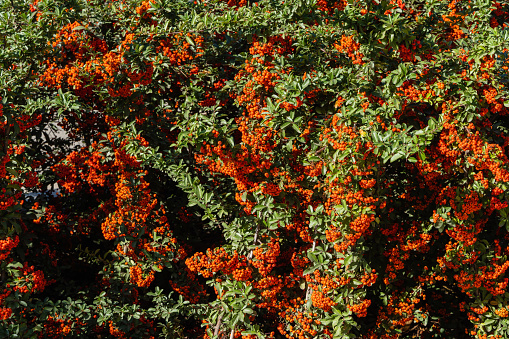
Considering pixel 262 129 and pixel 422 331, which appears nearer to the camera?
pixel 262 129

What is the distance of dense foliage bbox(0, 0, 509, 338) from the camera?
425 centimetres

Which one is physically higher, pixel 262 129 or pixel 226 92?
pixel 226 92

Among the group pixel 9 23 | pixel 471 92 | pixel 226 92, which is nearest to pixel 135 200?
pixel 226 92

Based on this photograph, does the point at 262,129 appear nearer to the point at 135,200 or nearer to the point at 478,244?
the point at 135,200

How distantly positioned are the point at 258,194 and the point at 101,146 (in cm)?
198

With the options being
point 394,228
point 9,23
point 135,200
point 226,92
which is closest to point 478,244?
point 394,228

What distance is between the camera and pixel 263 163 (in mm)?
4336

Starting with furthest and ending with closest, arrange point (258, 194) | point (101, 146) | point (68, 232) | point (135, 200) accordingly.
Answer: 1. point (68, 232)
2. point (101, 146)
3. point (135, 200)
4. point (258, 194)

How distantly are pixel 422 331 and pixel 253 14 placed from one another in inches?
175

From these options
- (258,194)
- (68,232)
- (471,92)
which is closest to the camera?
(471,92)

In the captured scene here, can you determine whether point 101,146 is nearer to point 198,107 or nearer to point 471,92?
point 198,107

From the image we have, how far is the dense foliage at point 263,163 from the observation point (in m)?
4.25

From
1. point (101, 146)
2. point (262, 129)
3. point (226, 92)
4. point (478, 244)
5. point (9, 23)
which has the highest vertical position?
point (9, 23)

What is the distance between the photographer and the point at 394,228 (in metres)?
5.06
